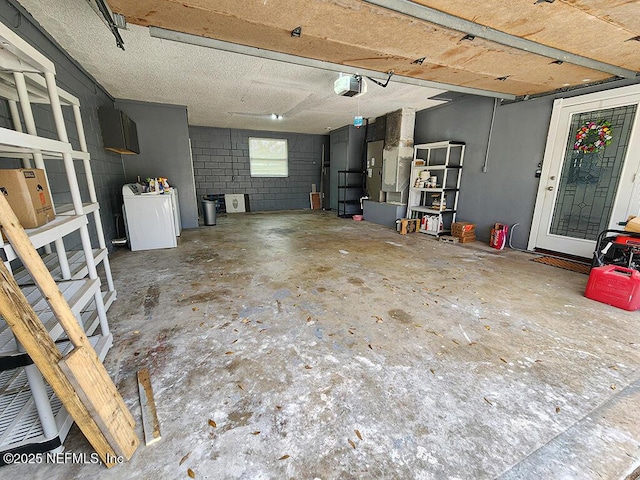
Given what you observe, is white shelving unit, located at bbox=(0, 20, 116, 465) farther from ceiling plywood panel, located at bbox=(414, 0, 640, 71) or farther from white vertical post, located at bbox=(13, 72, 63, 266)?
ceiling plywood panel, located at bbox=(414, 0, 640, 71)

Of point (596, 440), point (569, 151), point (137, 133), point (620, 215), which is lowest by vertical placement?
point (596, 440)

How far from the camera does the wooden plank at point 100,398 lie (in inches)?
40.6

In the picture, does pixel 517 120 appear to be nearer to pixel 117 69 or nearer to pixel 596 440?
pixel 596 440

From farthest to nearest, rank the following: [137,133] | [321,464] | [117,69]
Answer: [137,133] → [117,69] → [321,464]

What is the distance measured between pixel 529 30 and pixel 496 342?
2.53 m

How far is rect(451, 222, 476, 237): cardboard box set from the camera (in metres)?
4.96

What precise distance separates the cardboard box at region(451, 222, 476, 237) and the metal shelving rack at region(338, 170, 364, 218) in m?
3.42

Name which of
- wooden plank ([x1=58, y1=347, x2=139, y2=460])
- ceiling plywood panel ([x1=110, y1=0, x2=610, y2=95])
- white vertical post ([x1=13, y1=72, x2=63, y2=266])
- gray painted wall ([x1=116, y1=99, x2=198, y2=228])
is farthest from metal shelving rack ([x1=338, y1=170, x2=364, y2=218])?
wooden plank ([x1=58, y1=347, x2=139, y2=460])

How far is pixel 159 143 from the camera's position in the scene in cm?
552

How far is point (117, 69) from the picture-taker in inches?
145

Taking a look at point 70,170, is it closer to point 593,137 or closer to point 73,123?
point 73,123

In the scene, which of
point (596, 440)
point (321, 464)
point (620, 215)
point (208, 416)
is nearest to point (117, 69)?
point (208, 416)

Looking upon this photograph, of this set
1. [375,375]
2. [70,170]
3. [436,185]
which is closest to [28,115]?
[70,170]

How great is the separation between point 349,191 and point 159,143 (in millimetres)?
5134
